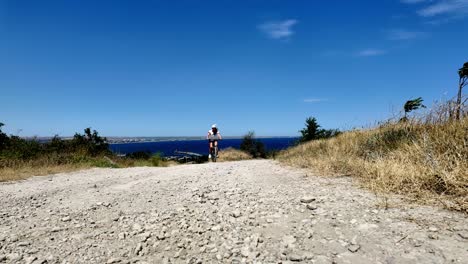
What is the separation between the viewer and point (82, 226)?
16.0ft

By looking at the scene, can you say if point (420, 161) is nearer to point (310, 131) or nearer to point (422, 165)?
point (422, 165)

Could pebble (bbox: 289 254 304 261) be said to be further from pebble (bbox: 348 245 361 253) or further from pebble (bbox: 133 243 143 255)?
pebble (bbox: 133 243 143 255)

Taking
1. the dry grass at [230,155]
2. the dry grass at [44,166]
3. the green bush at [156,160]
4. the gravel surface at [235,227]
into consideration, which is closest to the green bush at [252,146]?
the dry grass at [230,155]

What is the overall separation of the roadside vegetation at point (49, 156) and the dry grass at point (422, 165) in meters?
9.26

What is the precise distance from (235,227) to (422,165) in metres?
3.48

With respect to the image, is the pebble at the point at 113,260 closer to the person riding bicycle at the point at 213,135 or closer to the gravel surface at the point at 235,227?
the gravel surface at the point at 235,227

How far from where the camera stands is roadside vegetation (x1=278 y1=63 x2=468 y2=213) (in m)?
4.44

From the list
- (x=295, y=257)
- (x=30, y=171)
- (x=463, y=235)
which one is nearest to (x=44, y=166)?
(x=30, y=171)

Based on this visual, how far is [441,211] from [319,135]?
27909 mm

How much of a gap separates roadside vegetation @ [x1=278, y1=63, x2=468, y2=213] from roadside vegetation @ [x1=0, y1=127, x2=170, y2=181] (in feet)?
29.1

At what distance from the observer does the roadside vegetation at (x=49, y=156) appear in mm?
11411

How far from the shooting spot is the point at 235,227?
4227 millimetres

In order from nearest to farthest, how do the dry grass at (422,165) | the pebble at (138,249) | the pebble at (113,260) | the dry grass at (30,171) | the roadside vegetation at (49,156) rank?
the pebble at (113,260) < the pebble at (138,249) < the dry grass at (422,165) < the dry grass at (30,171) < the roadside vegetation at (49,156)

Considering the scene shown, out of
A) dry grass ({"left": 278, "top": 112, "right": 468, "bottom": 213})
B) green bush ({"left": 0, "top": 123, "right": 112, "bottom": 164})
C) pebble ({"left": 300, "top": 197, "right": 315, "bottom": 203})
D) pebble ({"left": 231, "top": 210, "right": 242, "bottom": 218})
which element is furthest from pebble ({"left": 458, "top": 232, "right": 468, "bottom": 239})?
green bush ({"left": 0, "top": 123, "right": 112, "bottom": 164})
